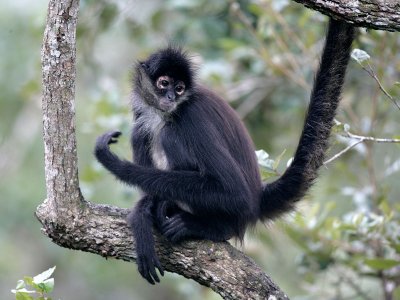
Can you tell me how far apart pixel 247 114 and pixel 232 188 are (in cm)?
367

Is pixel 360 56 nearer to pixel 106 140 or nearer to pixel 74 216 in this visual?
pixel 106 140

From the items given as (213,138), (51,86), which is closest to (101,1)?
(213,138)

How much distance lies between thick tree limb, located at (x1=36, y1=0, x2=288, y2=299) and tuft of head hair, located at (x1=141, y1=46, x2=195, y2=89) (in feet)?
4.05

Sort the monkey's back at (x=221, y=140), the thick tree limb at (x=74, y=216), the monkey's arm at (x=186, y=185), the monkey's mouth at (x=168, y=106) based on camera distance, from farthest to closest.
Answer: the monkey's mouth at (x=168, y=106) → the monkey's back at (x=221, y=140) → the monkey's arm at (x=186, y=185) → the thick tree limb at (x=74, y=216)

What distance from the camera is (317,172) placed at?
5383mm

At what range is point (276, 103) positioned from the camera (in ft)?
28.2

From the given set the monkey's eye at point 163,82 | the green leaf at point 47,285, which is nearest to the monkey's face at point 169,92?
the monkey's eye at point 163,82

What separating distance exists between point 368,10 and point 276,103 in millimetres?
4785

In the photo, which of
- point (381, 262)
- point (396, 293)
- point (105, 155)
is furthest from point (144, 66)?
point (396, 293)

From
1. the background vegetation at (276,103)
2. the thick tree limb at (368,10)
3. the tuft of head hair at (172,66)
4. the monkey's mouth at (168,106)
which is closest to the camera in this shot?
the thick tree limb at (368,10)

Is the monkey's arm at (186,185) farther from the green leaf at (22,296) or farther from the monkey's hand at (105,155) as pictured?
the green leaf at (22,296)

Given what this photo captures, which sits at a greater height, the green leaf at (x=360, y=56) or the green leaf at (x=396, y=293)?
the green leaf at (x=360, y=56)

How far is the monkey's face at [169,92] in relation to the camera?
5.46 metres

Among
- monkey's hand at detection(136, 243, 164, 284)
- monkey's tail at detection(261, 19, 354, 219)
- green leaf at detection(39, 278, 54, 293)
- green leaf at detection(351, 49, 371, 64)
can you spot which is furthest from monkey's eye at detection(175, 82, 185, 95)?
green leaf at detection(39, 278, 54, 293)
